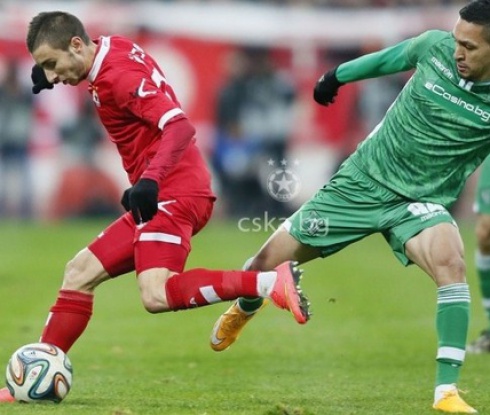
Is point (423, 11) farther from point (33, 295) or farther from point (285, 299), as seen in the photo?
point (285, 299)

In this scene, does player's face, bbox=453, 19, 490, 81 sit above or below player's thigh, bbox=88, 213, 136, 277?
above

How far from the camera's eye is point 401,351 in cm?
1054

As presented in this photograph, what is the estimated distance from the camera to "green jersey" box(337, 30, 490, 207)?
7840 mm

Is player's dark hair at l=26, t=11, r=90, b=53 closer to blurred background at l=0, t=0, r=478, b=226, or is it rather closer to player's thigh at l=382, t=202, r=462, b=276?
player's thigh at l=382, t=202, r=462, b=276

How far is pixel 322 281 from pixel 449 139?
7.81 m

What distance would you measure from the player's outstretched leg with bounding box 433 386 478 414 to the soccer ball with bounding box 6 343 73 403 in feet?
6.98

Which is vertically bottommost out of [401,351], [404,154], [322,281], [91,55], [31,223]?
[31,223]

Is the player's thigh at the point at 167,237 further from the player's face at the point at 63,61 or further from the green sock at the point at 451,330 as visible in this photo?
the green sock at the point at 451,330

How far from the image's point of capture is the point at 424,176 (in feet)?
26.1

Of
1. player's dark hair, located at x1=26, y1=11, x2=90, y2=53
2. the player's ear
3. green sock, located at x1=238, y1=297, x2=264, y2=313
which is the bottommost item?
green sock, located at x1=238, y1=297, x2=264, y2=313

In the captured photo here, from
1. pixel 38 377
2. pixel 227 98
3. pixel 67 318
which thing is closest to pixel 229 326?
pixel 67 318

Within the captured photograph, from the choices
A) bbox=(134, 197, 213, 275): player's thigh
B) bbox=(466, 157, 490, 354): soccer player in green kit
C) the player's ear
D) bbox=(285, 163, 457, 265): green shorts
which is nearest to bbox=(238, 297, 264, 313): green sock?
bbox=(285, 163, 457, 265): green shorts

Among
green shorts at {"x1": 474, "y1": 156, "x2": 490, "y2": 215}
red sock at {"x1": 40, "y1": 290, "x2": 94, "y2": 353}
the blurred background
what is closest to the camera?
red sock at {"x1": 40, "y1": 290, "x2": 94, "y2": 353}

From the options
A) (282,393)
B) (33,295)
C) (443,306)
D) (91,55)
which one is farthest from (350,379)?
(33,295)
